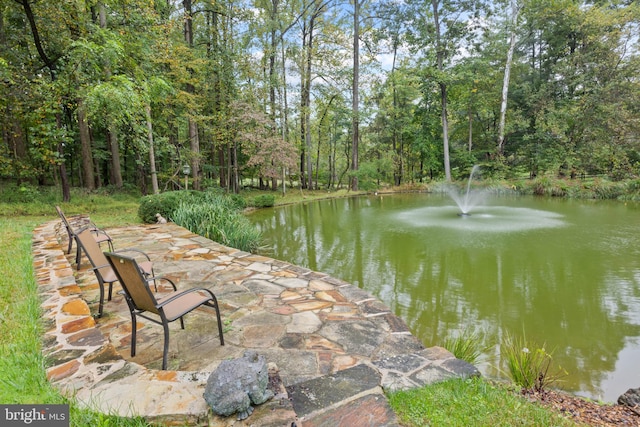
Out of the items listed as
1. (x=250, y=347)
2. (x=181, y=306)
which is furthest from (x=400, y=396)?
(x=181, y=306)

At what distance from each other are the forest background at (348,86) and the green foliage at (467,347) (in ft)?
24.2

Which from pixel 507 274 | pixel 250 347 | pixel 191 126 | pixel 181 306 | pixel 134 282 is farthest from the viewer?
pixel 191 126

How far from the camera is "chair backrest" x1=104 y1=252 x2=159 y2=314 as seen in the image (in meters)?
1.58

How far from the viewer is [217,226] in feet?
19.4

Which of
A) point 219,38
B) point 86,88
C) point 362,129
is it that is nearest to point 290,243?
point 86,88

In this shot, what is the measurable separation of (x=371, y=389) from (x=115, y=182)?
11.8m

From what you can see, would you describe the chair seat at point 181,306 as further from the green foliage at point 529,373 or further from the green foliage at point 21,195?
the green foliage at point 21,195

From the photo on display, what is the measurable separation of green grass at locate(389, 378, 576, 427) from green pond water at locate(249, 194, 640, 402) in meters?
0.85

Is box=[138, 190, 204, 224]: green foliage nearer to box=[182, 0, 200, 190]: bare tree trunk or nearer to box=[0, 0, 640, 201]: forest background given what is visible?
box=[0, 0, 640, 201]: forest background

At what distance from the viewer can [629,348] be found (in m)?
2.62

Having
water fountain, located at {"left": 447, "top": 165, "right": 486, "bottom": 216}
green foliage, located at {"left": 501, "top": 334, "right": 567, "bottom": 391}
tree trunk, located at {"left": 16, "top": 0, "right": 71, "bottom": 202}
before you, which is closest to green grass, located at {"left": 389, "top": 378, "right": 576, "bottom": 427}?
green foliage, located at {"left": 501, "top": 334, "right": 567, "bottom": 391}

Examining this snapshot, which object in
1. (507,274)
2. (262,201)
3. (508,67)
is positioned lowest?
(507,274)

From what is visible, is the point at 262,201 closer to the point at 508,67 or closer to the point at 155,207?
the point at 155,207

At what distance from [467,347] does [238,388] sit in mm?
1914
